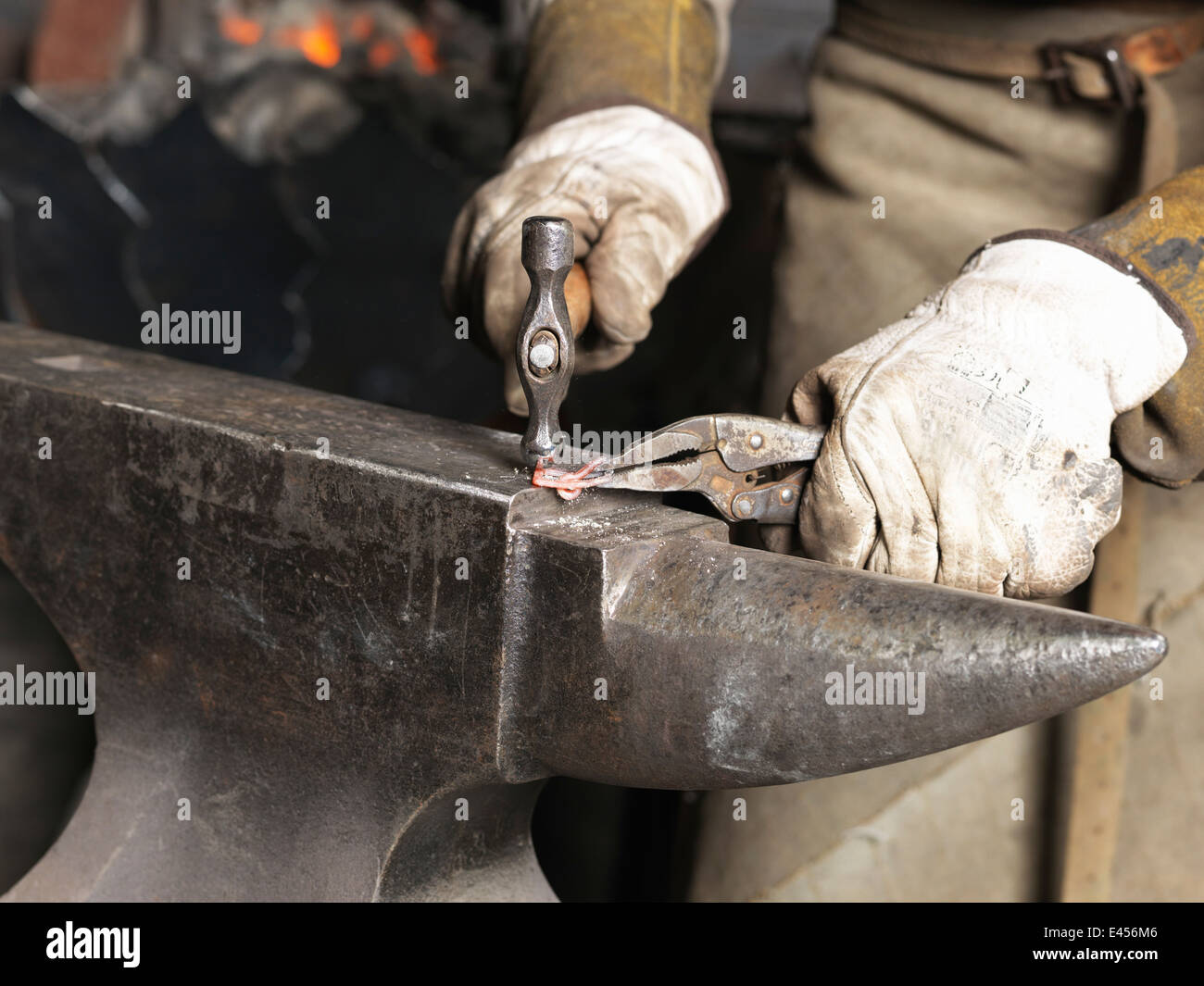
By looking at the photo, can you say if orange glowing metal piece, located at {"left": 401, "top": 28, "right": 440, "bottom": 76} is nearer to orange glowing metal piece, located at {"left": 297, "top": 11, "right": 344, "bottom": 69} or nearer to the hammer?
orange glowing metal piece, located at {"left": 297, "top": 11, "right": 344, "bottom": 69}

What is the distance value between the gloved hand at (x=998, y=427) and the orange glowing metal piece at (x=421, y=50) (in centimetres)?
247

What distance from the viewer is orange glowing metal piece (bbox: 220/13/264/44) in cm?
348

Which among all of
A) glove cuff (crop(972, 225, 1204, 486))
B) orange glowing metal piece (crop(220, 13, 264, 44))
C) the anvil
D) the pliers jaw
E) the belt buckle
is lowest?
the anvil

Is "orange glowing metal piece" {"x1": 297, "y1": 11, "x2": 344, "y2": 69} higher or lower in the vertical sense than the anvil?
higher

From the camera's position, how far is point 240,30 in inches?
139

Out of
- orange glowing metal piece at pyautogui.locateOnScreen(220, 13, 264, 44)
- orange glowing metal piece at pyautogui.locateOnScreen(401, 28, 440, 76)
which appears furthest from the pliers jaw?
orange glowing metal piece at pyautogui.locateOnScreen(220, 13, 264, 44)

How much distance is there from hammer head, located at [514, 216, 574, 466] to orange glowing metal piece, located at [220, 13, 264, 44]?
2.76 m

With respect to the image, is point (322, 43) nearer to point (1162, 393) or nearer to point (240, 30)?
point (240, 30)

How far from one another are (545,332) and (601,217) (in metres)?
0.36

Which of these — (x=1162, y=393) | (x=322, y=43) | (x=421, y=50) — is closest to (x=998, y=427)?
(x=1162, y=393)

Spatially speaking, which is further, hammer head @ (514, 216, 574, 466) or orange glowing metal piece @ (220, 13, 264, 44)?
orange glowing metal piece @ (220, 13, 264, 44)

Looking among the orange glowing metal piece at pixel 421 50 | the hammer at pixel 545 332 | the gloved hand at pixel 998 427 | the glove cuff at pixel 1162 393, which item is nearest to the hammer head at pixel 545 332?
the hammer at pixel 545 332

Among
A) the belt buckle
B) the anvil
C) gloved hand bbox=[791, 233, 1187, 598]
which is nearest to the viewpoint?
the anvil

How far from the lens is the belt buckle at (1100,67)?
1.54 meters
